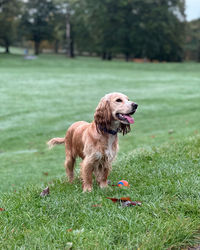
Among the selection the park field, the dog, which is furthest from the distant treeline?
the dog

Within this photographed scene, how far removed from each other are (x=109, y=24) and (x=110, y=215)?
56.4 meters

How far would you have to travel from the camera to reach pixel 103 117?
4434 mm

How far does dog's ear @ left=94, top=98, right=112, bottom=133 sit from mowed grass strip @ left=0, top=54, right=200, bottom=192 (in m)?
3.22

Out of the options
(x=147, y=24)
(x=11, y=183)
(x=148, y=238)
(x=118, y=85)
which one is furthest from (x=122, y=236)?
(x=147, y=24)

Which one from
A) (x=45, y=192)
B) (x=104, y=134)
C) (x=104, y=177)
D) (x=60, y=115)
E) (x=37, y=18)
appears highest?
(x=37, y=18)

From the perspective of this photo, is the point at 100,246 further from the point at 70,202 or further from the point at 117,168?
the point at 117,168

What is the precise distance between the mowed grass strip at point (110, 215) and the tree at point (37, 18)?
6122 centimetres

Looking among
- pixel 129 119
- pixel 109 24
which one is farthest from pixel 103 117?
pixel 109 24

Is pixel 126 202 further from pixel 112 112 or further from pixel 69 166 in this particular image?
pixel 69 166

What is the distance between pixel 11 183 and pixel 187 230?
5.36 meters

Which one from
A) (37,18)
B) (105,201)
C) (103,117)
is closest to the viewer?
(105,201)

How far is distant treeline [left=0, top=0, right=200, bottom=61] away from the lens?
5541cm

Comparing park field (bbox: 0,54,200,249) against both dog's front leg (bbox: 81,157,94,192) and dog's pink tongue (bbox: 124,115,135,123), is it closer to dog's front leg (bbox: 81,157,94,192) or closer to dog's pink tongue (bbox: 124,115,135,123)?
dog's front leg (bbox: 81,157,94,192)

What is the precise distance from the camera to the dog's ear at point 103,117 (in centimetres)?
443
